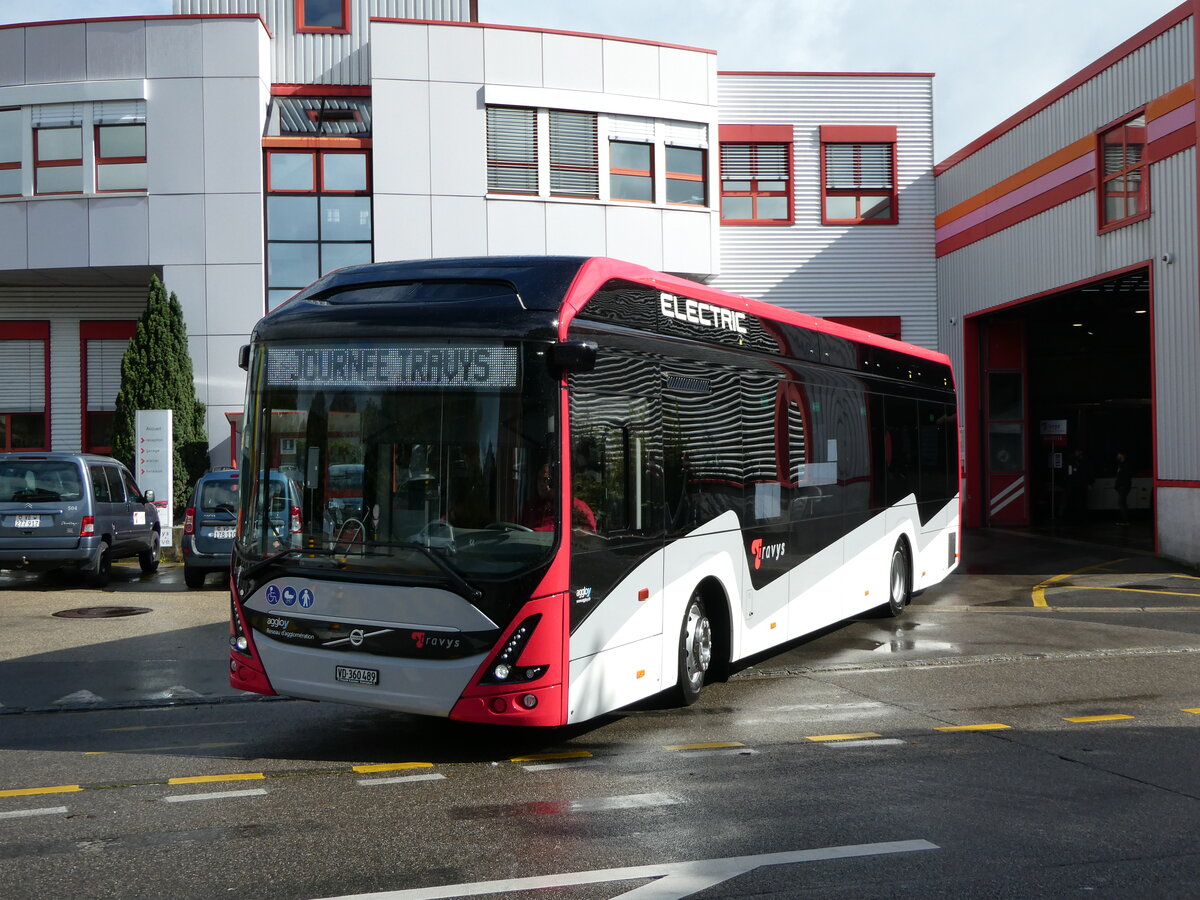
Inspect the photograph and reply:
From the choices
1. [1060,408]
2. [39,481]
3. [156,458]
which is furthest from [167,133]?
[1060,408]

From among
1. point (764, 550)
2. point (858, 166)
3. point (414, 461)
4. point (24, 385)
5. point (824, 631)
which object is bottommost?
point (824, 631)

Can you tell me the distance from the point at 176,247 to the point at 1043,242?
17.3 m

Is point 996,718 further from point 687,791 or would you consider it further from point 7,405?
point 7,405

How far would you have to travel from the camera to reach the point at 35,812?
20.1ft

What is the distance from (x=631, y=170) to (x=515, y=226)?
2.93 metres

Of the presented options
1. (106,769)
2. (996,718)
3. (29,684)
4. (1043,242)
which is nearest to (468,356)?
(106,769)

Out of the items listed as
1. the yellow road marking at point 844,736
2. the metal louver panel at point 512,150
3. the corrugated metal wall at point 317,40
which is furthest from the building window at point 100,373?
the yellow road marking at point 844,736

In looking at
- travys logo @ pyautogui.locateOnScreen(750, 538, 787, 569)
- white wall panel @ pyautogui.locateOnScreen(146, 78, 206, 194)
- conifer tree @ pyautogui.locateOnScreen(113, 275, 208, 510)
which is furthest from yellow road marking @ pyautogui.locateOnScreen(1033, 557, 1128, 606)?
white wall panel @ pyautogui.locateOnScreen(146, 78, 206, 194)

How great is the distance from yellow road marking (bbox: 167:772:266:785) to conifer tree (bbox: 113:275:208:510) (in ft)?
60.1

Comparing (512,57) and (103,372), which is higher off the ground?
(512,57)

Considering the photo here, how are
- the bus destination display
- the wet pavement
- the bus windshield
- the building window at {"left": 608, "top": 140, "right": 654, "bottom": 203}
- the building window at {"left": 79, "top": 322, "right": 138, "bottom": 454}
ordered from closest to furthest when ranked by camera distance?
the bus windshield, the bus destination display, the wet pavement, the building window at {"left": 608, "top": 140, "right": 654, "bottom": 203}, the building window at {"left": 79, "top": 322, "right": 138, "bottom": 454}

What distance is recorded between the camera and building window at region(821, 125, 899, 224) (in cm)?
2931

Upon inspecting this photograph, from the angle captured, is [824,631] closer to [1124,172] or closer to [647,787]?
[647,787]

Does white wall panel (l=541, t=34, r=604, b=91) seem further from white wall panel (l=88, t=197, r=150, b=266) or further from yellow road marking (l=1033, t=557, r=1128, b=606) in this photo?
yellow road marking (l=1033, t=557, r=1128, b=606)
